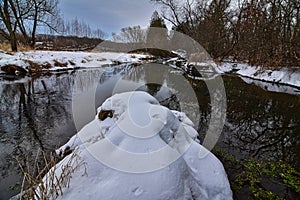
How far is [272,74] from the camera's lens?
33.0 ft

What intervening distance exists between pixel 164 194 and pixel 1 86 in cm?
839

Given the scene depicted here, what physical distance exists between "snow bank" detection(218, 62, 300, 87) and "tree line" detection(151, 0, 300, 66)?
383 millimetres

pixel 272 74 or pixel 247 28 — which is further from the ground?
pixel 247 28

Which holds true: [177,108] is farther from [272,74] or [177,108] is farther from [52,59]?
[52,59]

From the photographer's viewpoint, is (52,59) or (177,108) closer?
(177,108)

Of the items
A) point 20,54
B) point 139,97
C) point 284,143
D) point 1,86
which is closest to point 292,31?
point 284,143

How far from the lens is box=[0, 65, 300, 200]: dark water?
10.00 ft

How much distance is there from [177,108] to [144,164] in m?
3.48

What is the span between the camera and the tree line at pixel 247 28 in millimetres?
9859

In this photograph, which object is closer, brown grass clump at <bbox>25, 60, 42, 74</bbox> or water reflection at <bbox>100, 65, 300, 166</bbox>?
water reflection at <bbox>100, 65, 300, 166</bbox>

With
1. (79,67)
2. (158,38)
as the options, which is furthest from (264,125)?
(158,38)

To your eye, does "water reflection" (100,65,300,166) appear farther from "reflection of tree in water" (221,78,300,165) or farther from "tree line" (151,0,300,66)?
"tree line" (151,0,300,66)

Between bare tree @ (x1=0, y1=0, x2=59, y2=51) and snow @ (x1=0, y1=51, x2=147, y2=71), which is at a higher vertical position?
bare tree @ (x1=0, y1=0, x2=59, y2=51)

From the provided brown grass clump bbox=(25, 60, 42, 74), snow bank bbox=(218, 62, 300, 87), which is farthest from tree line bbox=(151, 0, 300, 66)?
brown grass clump bbox=(25, 60, 42, 74)
